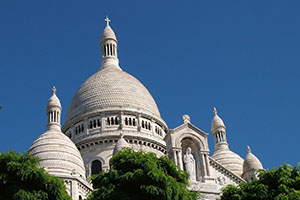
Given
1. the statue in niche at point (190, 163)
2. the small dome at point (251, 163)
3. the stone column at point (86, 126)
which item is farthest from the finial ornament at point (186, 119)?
the stone column at point (86, 126)

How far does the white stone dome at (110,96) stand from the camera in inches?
2253

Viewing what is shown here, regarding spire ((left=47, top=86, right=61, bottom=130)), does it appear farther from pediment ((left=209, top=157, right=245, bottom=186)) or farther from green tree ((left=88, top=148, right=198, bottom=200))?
green tree ((left=88, top=148, right=198, bottom=200))

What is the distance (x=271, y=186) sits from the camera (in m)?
30.8

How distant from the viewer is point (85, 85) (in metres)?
60.9

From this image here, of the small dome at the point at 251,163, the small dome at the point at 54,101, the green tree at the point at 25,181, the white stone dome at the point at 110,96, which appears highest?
the white stone dome at the point at 110,96

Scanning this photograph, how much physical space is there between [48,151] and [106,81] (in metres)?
17.8

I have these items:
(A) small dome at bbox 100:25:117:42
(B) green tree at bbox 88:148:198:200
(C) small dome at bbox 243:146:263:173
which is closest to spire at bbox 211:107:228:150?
(C) small dome at bbox 243:146:263:173

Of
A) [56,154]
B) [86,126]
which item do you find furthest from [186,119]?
[86,126]

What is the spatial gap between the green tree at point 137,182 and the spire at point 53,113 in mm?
19422

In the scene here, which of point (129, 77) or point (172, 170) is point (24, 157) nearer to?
point (172, 170)

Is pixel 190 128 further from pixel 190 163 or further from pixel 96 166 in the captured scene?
pixel 96 166

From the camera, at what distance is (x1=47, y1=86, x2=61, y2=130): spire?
49.0 metres

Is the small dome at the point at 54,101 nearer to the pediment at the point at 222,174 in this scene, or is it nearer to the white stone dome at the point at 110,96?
the white stone dome at the point at 110,96

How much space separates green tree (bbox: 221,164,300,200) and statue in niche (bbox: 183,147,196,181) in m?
8.78
